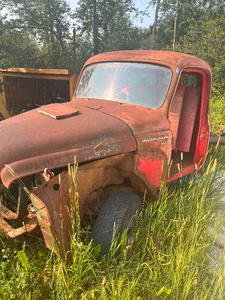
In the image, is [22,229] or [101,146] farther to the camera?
[101,146]

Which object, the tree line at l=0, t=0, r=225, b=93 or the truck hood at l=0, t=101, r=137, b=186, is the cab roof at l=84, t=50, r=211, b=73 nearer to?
the truck hood at l=0, t=101, r=137, b=186

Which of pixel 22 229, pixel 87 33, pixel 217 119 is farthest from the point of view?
pixel 87 33

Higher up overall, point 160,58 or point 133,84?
point 160,58

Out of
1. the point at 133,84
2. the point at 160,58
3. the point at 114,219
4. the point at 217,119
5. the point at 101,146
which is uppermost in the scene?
the point at 160,58

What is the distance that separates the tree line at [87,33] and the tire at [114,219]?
1183cm

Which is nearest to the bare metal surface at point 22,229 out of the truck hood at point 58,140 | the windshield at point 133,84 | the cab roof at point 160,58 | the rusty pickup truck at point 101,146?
the rusty pickup truck at point 101,146

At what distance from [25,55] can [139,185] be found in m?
17.1

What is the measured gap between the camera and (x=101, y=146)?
2137 millimetres

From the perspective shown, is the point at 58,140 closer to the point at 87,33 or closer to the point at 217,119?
the point at 217,119

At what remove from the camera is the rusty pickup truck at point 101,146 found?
1.79 metres

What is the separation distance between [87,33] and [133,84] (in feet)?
73.1

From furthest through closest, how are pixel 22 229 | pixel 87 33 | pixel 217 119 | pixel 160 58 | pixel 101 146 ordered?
pixel 87 33
pixel 217 119
pixel 160 58
pixel 101 146
pixel 22 229

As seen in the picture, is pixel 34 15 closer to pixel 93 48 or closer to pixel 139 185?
pixel 93 48

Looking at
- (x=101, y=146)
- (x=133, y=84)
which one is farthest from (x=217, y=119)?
(x=101, y=146)
